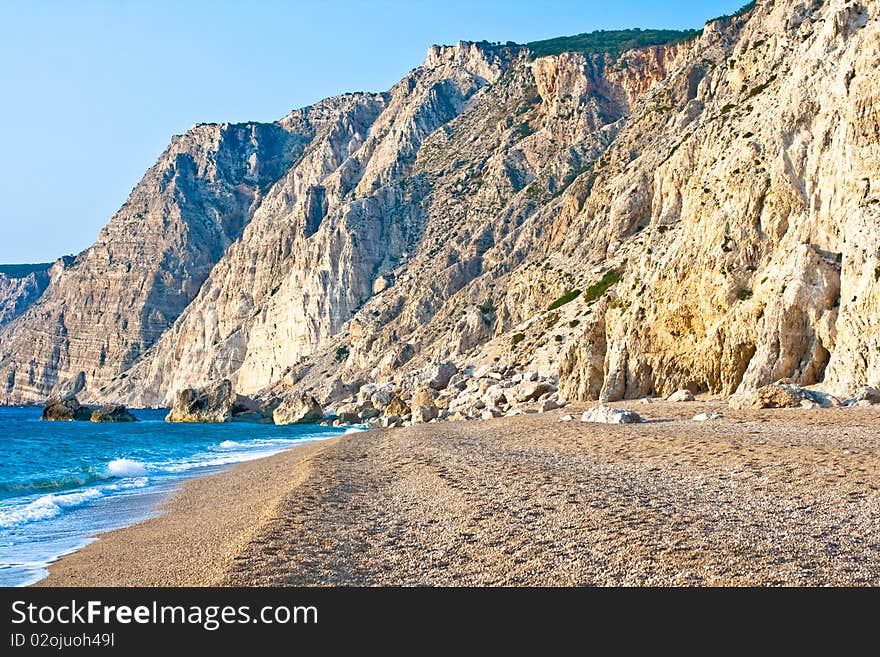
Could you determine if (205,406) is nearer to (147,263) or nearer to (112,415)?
(112,415)

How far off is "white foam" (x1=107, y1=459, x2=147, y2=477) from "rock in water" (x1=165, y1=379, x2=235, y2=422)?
194 feet

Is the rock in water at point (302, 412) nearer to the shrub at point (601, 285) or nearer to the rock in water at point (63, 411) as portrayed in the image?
the shrub at point (601, 285)

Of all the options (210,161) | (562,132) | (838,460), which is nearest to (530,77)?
(562,132)

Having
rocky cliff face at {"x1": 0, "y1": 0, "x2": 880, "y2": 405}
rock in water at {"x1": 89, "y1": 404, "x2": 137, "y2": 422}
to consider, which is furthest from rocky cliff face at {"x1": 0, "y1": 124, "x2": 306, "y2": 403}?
rock in water at {"x1": 89, "y1": 404, "x2": 137, "y2": 422}

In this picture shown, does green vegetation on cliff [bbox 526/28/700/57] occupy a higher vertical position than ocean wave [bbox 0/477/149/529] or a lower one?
higher

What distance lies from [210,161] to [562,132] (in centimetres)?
10004

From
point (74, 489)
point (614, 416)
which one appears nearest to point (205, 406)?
point (74, 489)

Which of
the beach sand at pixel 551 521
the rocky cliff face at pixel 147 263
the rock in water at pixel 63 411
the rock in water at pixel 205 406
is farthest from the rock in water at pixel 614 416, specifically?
the rocky cliff face at pixel 147 263

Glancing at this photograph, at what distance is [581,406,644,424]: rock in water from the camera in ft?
82.7

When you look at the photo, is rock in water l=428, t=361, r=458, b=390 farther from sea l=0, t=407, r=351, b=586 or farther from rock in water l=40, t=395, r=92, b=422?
rock in water l=40, t=395, r=92, b=422

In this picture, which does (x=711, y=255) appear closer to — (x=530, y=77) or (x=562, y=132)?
(x=562, y=132)

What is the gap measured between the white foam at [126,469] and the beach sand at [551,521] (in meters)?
8.00

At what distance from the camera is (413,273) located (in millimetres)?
104625

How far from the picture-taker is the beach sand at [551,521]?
7707mm
